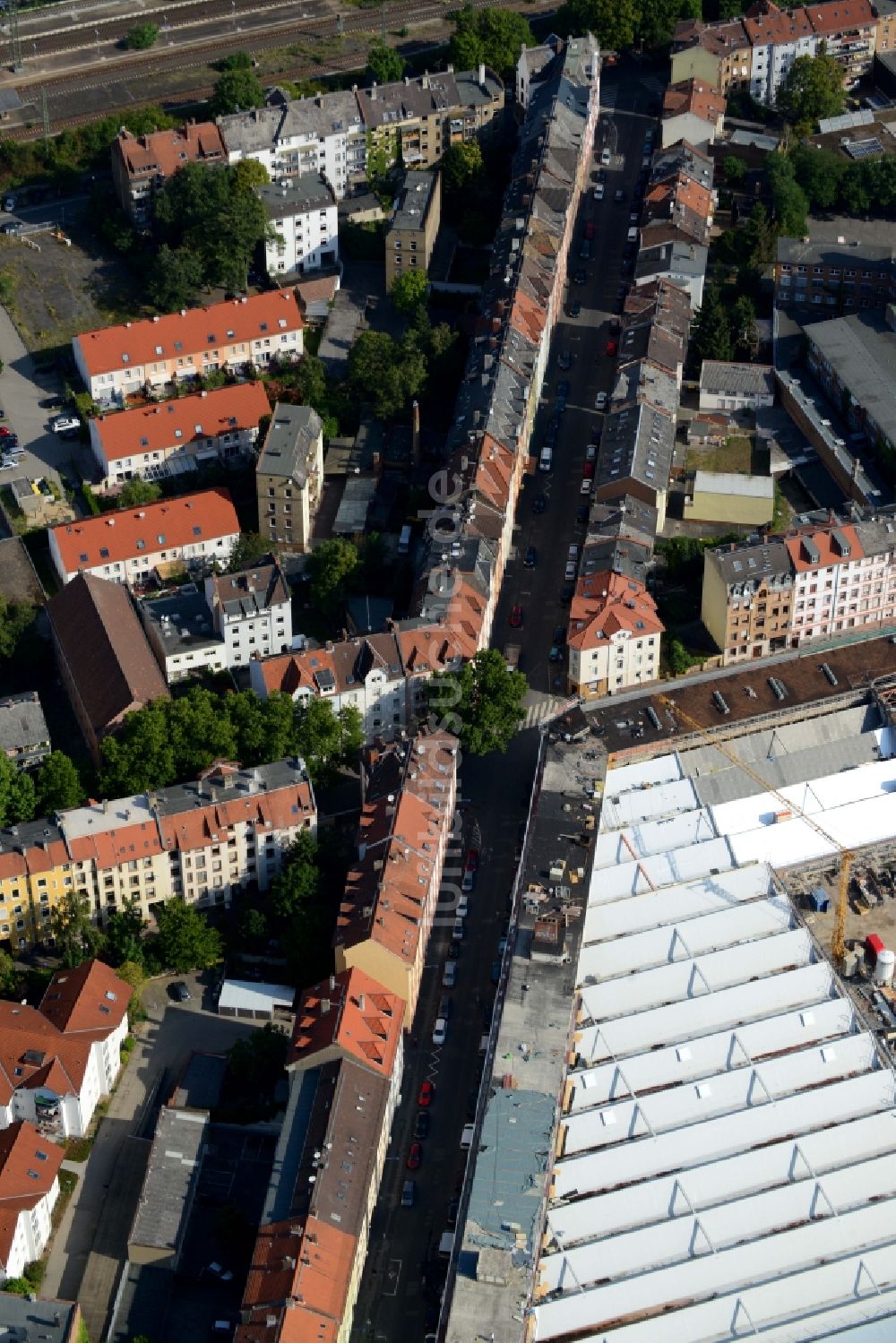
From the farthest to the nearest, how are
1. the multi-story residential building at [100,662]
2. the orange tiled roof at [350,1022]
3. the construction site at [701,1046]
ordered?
the multi-story residential building at [100,662]
the orange tiled roof at [350,1022]
the construction site at [701,1046]

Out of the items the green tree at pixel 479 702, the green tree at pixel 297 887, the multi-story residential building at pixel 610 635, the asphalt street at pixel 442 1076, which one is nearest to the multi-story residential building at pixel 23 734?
the green tree at pixel 297 887

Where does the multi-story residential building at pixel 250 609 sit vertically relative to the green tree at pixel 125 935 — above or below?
above

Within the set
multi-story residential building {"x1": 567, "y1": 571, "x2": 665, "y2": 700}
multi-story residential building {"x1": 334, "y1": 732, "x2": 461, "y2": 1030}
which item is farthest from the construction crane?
multi-story residential building {"x1": 334, "y1": 732, "x2": 461, "y2": 1030}

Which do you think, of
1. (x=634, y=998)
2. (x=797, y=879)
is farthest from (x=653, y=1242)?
(x=797, y=879)

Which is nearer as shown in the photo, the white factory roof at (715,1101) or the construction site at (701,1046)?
the construction site at (701,1046)

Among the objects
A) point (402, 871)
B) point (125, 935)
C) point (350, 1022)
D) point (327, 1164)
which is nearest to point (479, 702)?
point (402, 871)

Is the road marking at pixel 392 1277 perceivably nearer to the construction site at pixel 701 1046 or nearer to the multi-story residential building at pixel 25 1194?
the construction site at pixel 701 1046
